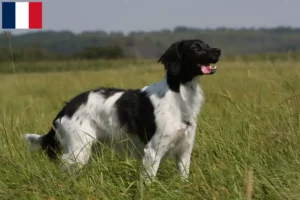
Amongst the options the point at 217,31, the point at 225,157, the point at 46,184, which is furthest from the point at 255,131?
the point at 217,31

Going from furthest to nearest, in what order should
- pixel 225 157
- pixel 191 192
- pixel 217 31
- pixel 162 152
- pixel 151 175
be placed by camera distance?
pixel 217 31, pixel 162 152, pixel 225 157, pixel 151 175, pixel 191 192

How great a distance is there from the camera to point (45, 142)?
6.14 m

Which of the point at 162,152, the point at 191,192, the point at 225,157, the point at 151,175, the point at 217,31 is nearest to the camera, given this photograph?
the point at 191,192

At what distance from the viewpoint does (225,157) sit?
16.4ft

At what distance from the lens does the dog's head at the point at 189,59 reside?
5363mm

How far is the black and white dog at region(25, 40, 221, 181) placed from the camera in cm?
535

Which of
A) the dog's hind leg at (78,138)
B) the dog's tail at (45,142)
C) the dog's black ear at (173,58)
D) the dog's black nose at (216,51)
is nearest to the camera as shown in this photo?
the dog's black nose at (216,51)

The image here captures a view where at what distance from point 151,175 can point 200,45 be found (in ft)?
4.40

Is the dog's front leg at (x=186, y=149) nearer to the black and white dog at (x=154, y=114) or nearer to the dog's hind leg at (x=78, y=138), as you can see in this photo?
the black and white dog at (x=154, y=114)

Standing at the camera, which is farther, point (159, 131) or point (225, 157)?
point (159, 131)

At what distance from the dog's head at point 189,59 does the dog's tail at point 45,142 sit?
1.36m

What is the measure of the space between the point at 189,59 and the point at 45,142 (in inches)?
65.2

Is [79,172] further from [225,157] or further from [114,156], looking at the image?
[225,157]

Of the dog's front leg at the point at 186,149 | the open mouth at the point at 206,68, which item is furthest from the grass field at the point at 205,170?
the open mouth at the point at 206,68
